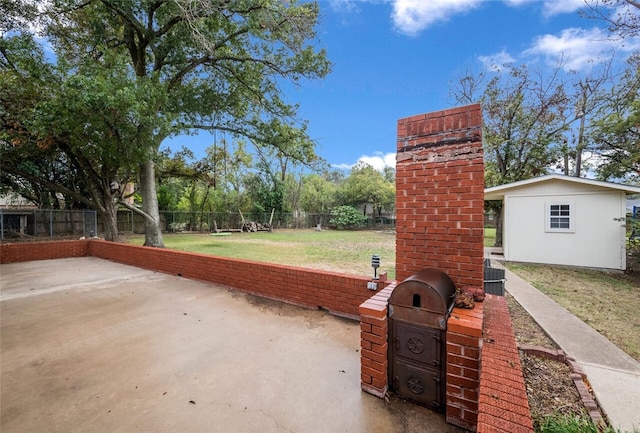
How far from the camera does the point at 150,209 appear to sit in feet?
34.0

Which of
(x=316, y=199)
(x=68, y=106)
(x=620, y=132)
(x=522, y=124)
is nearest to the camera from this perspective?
(x=68, y=106)

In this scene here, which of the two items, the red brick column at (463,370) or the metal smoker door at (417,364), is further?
the metal smoker door at (417,364)

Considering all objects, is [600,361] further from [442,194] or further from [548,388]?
[442,194]

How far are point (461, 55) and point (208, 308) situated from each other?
15.1m

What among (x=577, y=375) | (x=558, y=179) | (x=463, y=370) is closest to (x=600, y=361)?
(x=577, y=375)

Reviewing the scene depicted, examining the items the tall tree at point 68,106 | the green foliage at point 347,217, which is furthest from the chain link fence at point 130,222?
the tall tree at point 68,106

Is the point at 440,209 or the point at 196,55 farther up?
the point at 196,55

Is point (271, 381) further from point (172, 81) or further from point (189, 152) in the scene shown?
point (189, 152)

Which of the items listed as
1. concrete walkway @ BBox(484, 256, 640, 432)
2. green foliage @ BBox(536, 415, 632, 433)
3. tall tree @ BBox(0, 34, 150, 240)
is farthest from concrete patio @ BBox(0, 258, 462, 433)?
→ tall tree @ BBox(0, 34, 150, 240)

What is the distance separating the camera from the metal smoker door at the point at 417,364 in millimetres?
2018

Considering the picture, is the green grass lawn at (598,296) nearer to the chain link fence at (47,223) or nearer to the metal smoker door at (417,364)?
the metal smoker door at (417,364)

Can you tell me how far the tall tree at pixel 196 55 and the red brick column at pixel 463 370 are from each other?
8.66 metres

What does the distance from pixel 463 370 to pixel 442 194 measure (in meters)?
1.40

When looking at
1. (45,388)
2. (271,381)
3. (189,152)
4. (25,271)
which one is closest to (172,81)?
(189,152)
